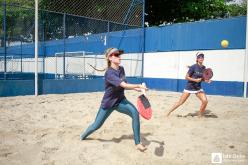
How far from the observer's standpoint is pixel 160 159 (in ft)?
15.9

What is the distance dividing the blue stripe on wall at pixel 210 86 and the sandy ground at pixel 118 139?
5297mm

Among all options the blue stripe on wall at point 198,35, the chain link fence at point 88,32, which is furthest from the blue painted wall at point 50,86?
the blue stripe on wall at point 198,35

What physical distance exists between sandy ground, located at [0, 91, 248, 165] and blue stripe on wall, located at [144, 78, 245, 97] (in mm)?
5297

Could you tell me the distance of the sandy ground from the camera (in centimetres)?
483

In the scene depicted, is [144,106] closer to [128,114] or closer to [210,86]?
[128,114]

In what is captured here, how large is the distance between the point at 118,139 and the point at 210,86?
10.1m

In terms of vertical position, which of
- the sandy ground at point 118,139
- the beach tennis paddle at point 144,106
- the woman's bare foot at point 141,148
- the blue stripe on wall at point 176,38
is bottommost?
the sandy ground at point 118,139

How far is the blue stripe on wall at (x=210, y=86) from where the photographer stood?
46.2ft

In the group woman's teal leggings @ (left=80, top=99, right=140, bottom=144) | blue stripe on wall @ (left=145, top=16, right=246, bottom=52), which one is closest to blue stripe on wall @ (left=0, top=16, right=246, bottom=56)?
blue stripe on wall @ (left=145, top=16, right=246, bottom=52)

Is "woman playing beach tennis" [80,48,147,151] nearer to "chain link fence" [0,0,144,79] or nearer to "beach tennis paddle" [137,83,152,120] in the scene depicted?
"beach tennis paddle" [137,83,152,120]

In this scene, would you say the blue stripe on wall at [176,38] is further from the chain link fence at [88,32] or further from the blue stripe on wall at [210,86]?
the blue stripe on wall at [210,86]

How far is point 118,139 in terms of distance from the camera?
596 cm

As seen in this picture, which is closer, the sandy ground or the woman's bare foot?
the sandy ground

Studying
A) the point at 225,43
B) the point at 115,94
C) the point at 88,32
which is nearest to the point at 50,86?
the point at 88,32
